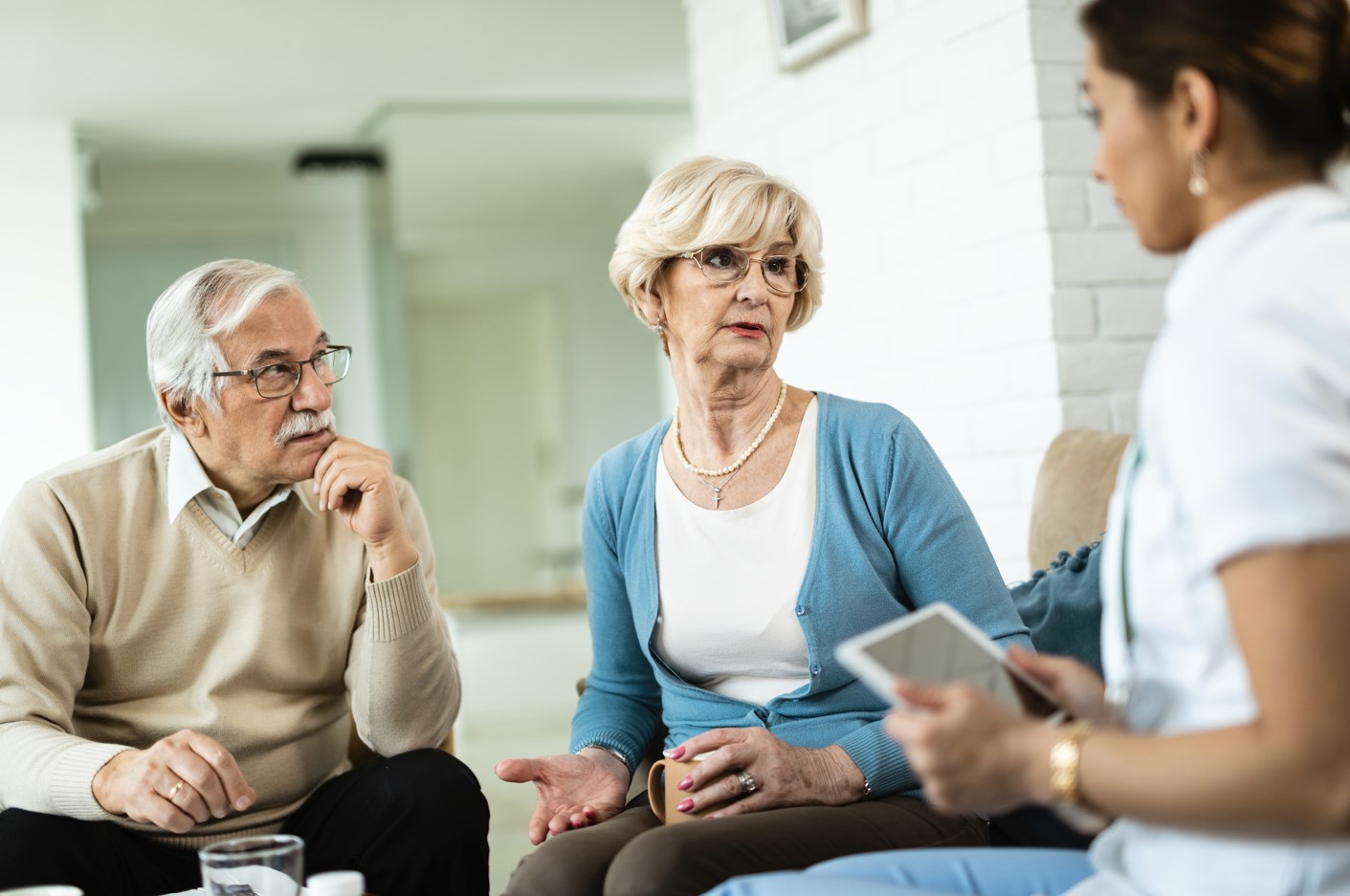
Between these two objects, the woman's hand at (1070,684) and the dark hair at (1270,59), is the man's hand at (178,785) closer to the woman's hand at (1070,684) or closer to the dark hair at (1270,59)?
the woman's hand at (1070,684)

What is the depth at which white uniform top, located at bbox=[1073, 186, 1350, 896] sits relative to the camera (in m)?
0.74

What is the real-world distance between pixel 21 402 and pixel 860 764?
4.78 metres

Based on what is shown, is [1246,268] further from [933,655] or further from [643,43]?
[643,43]

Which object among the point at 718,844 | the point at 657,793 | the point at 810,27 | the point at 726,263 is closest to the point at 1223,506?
the point at 718,844

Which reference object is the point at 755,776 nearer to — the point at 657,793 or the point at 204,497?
the point at 657,793

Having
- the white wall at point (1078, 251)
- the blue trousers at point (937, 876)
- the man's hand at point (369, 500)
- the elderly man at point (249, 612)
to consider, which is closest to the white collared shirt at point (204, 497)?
the elderly man at point (249, 612)

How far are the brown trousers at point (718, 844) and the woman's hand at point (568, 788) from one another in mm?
77

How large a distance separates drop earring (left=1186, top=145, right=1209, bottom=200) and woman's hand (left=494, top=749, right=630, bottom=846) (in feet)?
3.36

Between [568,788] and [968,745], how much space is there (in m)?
0.87

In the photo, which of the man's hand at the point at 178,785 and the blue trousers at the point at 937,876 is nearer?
the blue trousers at the point at 937,876

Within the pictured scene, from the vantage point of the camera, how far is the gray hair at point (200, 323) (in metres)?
1.79

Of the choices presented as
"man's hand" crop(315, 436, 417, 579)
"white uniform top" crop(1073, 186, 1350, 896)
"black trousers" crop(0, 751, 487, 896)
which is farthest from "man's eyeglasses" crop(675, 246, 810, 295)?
"white uniform top" crop(1073, 186, 1350, 896)

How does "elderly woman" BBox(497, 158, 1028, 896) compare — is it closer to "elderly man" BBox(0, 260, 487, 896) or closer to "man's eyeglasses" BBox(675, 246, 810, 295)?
"man's eyeglasses" BBox(675, 246, 810, 295)

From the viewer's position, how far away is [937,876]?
3.54ft
